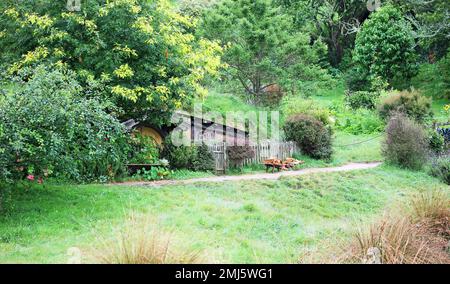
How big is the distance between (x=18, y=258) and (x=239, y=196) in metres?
7.40

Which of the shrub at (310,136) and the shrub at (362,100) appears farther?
the shrub at (362,100)

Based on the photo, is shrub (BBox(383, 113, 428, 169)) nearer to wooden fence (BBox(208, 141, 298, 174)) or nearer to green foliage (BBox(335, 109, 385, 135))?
wooden fence (BBox(208, 141, 298, 174))

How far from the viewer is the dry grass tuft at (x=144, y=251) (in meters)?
5.75

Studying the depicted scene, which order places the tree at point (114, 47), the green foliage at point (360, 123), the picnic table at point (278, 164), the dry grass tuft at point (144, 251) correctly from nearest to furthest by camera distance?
the dry grass tuft at point (144, 251) → the tree at point (114, 47) → the picnic table at point (278, 164) → the green foliage at point (360, 123)

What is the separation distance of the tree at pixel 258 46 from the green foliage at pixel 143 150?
10534mm

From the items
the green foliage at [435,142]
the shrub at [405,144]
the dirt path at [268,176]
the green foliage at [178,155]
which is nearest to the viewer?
the dirt path at [268,176]

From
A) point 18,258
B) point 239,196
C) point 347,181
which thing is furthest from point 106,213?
point 347,181

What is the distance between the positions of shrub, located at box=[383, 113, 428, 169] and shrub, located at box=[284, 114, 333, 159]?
2.47 m

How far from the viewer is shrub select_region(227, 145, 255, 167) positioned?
60.2 ft

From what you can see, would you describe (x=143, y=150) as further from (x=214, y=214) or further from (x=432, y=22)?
(x=432, y=22)

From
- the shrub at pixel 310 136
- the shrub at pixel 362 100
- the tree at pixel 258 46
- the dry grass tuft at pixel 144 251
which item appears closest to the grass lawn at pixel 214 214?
the dry grass tuft at pixel 144 251

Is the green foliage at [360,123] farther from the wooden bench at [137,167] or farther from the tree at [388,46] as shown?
the wooden bench at [137,167]

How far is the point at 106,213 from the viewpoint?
34.8 ft

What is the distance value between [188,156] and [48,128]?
25.8 ft
